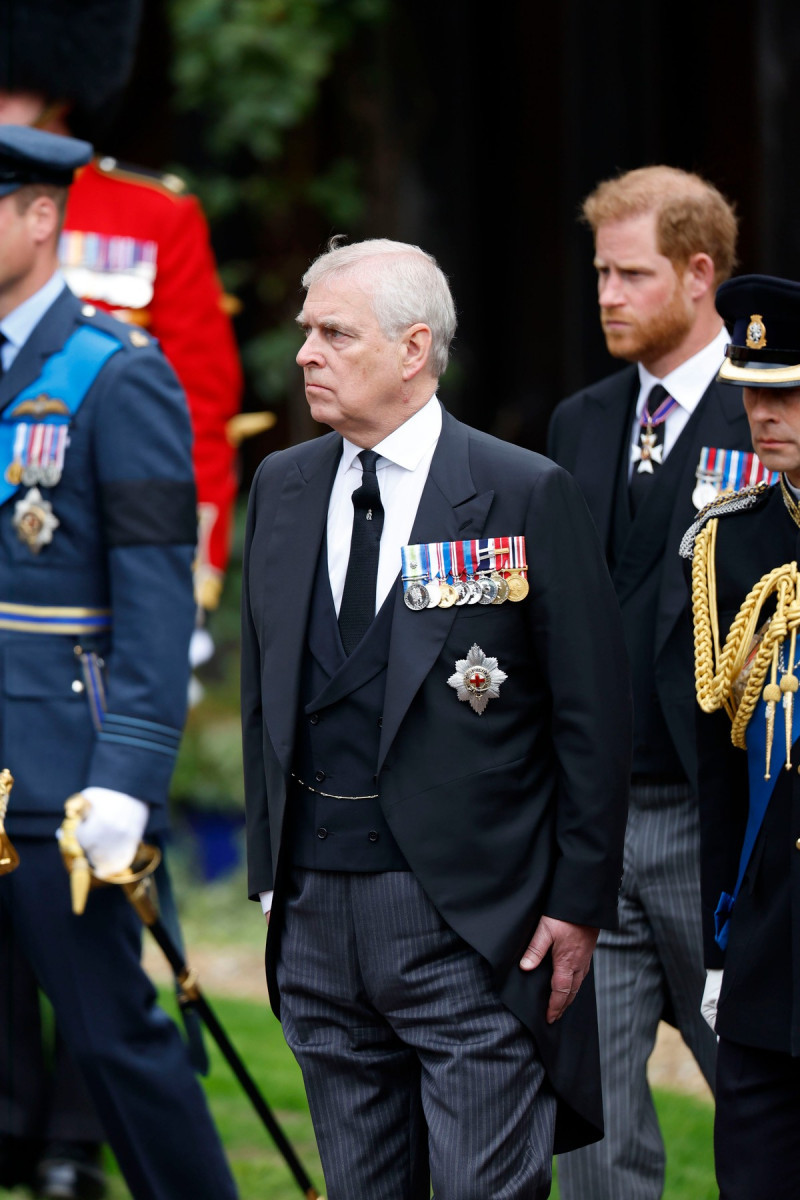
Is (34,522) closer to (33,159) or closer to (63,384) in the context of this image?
(63,384)

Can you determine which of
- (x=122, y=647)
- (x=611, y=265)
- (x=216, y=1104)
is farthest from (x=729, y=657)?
(x=216, y=1104)

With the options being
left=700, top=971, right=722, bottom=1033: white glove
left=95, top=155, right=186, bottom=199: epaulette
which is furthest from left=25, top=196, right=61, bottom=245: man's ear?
left=700, top=971, right=722, bottom=1033: white glove

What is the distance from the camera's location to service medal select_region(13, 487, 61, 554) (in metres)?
3.69

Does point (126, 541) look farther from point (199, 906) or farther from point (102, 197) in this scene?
point (199, 906)

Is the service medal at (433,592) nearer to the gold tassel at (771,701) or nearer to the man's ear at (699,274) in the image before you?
the gold tassel at (771,701)

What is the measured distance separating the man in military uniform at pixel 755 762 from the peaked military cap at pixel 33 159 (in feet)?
5.05

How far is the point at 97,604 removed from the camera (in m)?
3.76

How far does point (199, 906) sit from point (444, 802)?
4.98 metres

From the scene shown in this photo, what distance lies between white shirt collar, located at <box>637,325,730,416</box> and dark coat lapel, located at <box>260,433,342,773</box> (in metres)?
0.87

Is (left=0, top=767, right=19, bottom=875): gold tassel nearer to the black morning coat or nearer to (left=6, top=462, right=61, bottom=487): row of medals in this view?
(left=6, top=462, right=61, bottom=487): row of medals

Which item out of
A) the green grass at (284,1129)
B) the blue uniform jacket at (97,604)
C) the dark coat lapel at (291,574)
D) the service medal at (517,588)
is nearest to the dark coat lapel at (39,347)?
the blue uniform jacket at (97,604)

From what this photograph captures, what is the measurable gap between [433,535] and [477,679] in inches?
9.3

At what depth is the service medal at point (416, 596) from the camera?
9.26 feet

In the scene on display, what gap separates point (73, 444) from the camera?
371 centimetres
